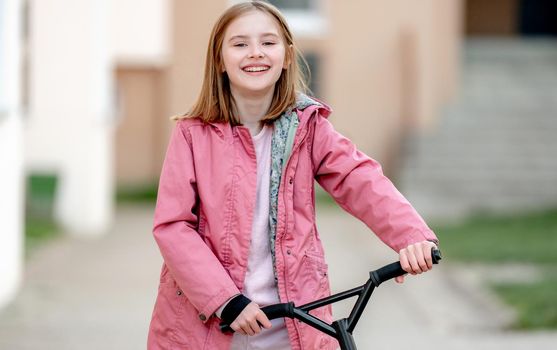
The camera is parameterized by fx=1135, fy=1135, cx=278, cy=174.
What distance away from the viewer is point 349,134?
16.8 meters

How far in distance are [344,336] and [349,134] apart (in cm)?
1401

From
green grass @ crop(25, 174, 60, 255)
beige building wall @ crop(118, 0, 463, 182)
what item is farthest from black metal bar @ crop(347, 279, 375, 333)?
beige building wall @ crop(118, 0, 463, 182)

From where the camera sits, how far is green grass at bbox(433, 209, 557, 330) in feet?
25.7

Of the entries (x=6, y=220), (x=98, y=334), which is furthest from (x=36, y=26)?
(x=98, y=334)

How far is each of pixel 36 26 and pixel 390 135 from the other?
23.1 ft

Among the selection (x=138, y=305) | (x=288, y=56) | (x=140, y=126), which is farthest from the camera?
(x=140, y=126)

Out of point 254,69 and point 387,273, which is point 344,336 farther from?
point 254,69

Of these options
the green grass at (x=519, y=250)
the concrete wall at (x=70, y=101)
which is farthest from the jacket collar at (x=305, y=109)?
the concrete wall at (x=70, y=101)

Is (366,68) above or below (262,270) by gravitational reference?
below

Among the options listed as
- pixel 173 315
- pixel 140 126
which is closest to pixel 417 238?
pixel 173 315

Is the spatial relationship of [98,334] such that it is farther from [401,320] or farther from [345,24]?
[345,24]

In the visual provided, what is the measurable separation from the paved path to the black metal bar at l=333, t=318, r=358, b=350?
3848 mm

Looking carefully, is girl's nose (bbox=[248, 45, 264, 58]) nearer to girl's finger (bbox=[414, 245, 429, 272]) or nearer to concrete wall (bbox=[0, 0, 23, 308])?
girl's finger (bbox=[414, 245, 429, 272])

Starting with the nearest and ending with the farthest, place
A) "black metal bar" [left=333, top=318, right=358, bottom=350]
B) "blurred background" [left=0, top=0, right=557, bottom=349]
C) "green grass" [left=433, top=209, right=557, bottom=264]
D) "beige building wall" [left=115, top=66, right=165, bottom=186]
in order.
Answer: "black metal bar" [left=333, top=318, right=358, bottom=350] < "blurred background" [left=0, top=0, right=557, bottom=349] < "green grass" [left=433, top=209, right=557, bottom=264] < "beige building wall" [left=115, top=66, right=165, bottom=186]
